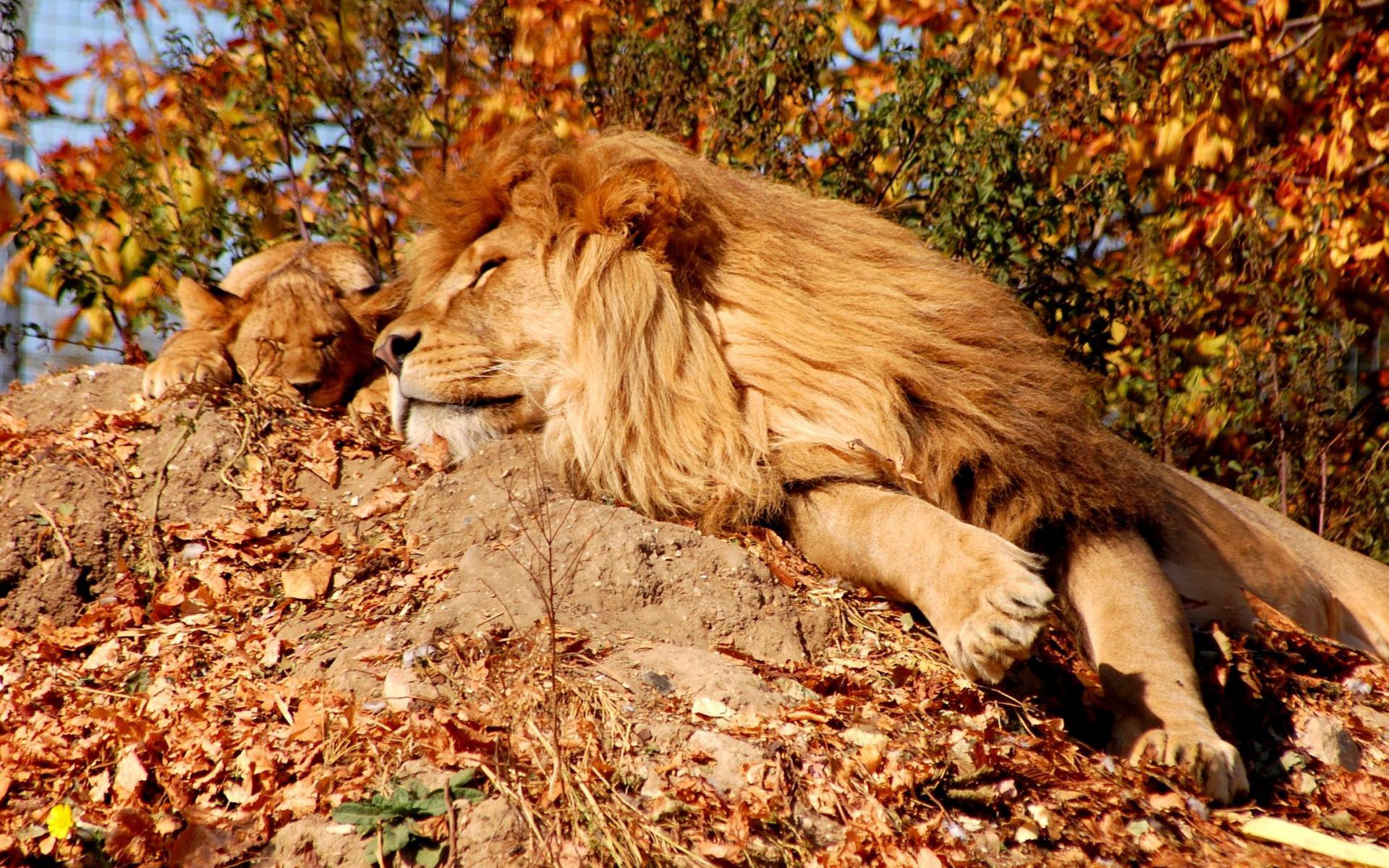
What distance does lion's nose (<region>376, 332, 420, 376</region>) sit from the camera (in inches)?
149

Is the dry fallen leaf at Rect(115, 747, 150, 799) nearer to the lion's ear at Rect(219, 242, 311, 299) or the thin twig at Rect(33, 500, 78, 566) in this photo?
the thin twig at Rect(33, 500, 78, 566)

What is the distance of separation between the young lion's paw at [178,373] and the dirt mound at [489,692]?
0.10 meters

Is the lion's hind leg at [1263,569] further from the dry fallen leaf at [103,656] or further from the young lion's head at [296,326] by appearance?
the dry fallen leaf at [103,656]

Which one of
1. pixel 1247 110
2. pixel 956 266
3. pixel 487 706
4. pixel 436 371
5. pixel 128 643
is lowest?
pixel 128 643

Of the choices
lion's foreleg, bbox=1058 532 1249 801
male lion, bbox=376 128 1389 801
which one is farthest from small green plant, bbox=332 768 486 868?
lion's foreleg, bbox=1058 532 1249 801

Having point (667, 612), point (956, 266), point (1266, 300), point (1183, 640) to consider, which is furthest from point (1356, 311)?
point (667, 612)

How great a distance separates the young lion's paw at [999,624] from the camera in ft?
8.81

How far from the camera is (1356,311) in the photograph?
6.71m

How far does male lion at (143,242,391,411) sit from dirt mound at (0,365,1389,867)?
268 millimetres

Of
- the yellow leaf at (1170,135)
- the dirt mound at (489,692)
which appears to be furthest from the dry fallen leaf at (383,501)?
the yellow leaf at (1170,135)

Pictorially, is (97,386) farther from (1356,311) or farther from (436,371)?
(1356,311)

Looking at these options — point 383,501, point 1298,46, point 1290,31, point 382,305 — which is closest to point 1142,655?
point 383,501

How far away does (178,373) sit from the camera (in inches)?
158

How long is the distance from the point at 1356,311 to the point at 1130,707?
14.9ft
